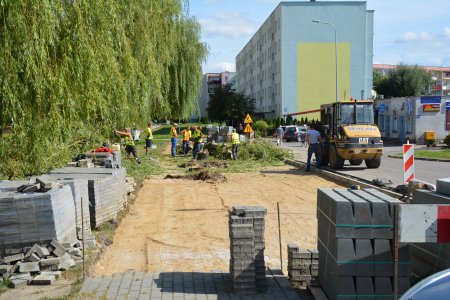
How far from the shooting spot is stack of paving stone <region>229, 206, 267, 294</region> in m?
5.82

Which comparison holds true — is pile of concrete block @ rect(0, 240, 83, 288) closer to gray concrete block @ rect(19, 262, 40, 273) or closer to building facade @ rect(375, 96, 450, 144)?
gray concrete block @ rect(19, 262, 40, 273)

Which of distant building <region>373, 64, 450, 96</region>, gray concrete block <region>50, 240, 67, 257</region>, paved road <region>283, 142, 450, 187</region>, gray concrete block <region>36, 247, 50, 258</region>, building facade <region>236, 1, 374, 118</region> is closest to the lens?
gray concrete block <region>36, 247, 50, 258</region>

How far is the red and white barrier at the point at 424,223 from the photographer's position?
171 inches

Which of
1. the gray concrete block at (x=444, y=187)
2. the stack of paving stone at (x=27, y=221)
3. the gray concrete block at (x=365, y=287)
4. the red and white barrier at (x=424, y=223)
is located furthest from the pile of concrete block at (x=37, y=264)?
the gray concrete block at (x=444, y=187)

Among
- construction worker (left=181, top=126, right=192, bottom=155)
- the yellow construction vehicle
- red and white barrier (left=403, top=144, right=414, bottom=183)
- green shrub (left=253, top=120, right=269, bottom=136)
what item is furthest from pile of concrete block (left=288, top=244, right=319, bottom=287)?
green shrub (left=253, top=120, right=269, bottom=136)

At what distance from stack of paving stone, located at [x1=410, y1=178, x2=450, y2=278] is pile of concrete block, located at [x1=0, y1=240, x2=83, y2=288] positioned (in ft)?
13.7

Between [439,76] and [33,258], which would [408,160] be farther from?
[439,76]

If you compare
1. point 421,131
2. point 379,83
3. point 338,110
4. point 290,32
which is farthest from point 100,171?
point 379,83

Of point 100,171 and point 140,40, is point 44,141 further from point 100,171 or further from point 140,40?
point 140,40

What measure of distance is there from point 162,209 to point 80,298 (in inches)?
267

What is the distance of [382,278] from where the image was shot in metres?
5.22

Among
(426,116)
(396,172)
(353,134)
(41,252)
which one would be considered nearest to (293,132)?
(426,116)

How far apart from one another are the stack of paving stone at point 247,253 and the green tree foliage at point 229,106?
203 ft

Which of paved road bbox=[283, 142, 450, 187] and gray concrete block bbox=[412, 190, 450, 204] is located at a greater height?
gray concrete block bbox=[412, 190, 450, 204]
